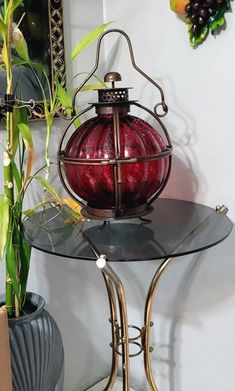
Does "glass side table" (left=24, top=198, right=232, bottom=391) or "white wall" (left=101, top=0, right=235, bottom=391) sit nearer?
"glass side table" (left=24, top=198, right=232, bottom=391)

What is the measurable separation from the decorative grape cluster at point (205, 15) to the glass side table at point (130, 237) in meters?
0.48

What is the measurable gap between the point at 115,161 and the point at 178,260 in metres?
0.60

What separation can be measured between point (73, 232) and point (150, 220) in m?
0.20

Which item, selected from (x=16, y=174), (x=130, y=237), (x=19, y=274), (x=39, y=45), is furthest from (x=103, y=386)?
(x=39, y=45)

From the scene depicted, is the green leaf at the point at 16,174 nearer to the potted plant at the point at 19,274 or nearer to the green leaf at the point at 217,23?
the potted plant at the point at 19,274

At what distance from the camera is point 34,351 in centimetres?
99

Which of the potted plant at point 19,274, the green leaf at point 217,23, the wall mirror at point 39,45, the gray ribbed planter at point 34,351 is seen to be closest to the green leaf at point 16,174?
the potted plant at point 19,274

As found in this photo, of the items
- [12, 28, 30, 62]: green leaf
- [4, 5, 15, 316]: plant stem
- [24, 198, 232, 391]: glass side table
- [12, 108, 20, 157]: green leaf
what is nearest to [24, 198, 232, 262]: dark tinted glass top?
[24, 198, 232, 391]: glass side table

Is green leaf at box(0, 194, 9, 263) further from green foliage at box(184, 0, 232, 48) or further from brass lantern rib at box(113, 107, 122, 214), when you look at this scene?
green foliage at box(184, 0, 232, 48)

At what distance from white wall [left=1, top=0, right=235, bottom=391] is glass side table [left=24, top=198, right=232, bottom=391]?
164 millimetres

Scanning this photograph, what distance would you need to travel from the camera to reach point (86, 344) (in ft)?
4.98

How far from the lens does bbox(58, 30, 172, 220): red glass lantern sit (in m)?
0.89

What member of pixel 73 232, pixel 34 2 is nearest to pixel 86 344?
pixel 73 232

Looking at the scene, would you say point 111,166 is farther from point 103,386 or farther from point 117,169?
point 103,386
